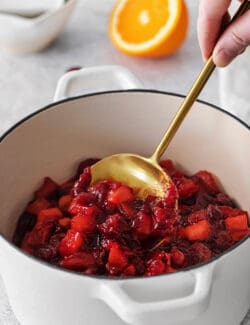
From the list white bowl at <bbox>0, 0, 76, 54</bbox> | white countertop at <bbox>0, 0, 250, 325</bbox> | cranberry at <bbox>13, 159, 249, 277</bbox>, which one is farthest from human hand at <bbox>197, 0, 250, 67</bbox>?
white bowl at <bbox>0, 0, 76, 54</bbox>

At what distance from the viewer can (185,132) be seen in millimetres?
1222

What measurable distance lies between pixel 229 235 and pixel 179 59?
678mm

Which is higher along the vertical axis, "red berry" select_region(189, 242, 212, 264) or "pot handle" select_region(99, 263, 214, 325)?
"pot handle" select_region(99, 263, 214, 325)

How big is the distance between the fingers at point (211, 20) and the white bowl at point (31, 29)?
22.9 inches

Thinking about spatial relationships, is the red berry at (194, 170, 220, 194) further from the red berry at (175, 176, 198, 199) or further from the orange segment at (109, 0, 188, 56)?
the orange segment at (109, 0, 188, 56)

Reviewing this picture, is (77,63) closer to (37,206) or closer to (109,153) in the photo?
(109,153)

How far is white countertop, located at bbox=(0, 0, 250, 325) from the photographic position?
1.53m

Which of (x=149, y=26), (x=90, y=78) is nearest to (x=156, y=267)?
(x=90, y=78)

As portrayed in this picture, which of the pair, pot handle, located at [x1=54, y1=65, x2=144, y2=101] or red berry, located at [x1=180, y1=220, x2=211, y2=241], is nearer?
red berry, located at [x1=180, y1=220, x2=211, y2=241]

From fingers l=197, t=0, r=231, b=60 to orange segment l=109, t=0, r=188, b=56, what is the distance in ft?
1.53

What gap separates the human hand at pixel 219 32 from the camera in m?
1.01

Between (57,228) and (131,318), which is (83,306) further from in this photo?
(57,228)

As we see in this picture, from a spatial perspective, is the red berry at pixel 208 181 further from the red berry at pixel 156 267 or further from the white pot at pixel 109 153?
the red berry at pixel 156 267

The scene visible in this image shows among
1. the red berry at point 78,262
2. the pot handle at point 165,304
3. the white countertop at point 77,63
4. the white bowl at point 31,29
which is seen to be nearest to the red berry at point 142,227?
the red berry at point 78,262
